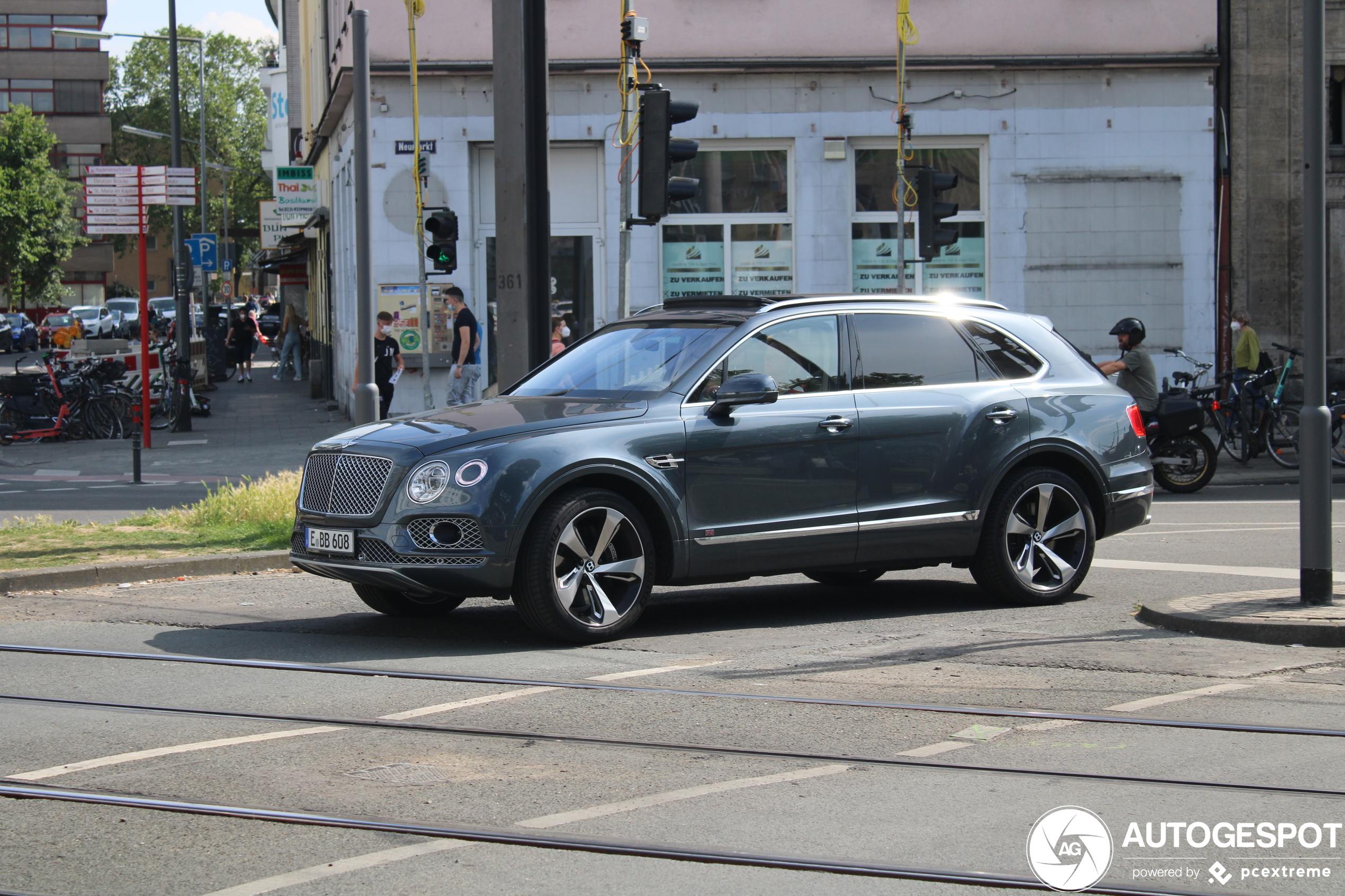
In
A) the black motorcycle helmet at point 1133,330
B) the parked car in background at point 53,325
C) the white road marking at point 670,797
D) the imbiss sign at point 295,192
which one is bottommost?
the white road marking at point 670,797

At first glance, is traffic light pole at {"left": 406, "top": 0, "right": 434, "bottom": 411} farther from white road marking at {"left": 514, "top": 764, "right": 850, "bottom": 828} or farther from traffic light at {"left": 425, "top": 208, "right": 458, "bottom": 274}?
white road marking at {"left": 514, "top": 764, "right": 850, "bottom": 828}

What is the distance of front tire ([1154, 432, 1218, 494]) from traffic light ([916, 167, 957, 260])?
3.70m

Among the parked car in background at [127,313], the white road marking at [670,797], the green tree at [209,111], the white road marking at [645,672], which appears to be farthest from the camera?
the green tree at [209,111]

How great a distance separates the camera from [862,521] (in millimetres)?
8266

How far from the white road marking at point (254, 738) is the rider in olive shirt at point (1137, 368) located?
10.1 meters

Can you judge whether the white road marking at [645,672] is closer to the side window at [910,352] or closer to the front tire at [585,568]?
the front tire at [585,568]

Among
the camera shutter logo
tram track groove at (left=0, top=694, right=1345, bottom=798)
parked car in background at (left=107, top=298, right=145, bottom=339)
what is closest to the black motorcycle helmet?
tram track groove at (left=0, top=694, right=1345, bottom=798)

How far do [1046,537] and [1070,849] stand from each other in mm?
4699

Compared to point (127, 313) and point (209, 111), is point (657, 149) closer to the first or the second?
point (127, 313)

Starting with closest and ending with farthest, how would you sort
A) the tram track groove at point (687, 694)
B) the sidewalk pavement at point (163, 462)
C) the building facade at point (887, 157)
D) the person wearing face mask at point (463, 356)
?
the tram track groove at point (687, 694)
the sidewalk pavement at point (163, 462)
the person wearing face mask at point (463, 356)
the building facade at point (887, 157)

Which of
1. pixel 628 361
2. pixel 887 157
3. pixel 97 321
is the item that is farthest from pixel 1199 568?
pixel 97 321

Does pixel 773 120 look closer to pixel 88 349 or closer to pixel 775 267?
pixel 775 267

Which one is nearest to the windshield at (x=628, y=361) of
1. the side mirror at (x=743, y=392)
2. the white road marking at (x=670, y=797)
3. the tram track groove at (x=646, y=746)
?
the side mirror at (x=743, y=392)

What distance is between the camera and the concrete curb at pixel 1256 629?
7.54 m
